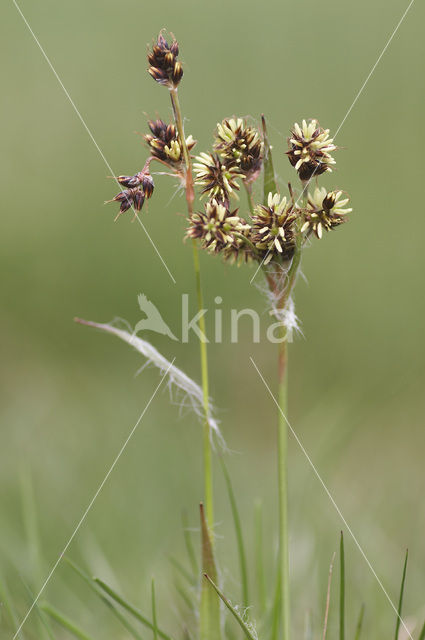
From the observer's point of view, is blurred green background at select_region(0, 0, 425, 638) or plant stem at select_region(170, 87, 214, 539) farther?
blurred green background at select_region(0, 0, 425, 638)

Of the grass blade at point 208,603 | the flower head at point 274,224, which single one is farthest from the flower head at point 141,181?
the grass blade at point 208,603

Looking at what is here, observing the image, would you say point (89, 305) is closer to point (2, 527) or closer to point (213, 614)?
point (2, 527)

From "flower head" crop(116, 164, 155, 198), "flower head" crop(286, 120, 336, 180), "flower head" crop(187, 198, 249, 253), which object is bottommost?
"flower head" crop(187, 198, 249, 253)

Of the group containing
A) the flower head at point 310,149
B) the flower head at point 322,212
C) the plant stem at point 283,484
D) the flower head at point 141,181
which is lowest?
the plant stem at point 283,484

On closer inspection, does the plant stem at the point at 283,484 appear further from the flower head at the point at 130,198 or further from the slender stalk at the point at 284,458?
the flower head at the point at 130,198

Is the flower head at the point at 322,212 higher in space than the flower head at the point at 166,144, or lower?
lower

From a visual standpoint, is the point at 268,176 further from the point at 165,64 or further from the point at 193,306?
the point at 193,306

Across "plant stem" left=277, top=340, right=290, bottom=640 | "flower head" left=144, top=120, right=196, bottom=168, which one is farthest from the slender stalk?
"flower head" left=144, top=120, right=196, bottom=168

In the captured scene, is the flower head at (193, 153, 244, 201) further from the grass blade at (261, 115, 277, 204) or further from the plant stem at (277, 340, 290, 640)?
the plant stem at (277, 340, 290, 640)

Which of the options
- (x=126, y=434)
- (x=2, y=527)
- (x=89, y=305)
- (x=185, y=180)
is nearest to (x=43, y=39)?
(x=89, y=305)
